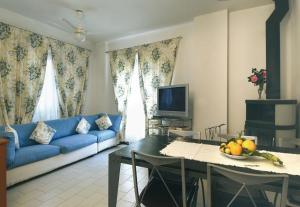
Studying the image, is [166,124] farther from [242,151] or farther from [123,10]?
[242,151]

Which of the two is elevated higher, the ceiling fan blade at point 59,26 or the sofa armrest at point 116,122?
the ceiling fan blade at point 59,26

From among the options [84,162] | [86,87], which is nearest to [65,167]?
[84,162]

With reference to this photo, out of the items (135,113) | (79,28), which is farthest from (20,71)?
(135,113)

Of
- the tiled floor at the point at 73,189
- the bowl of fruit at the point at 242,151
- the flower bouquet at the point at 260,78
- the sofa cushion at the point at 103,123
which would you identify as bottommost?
the tiled floor at the point at 73,189

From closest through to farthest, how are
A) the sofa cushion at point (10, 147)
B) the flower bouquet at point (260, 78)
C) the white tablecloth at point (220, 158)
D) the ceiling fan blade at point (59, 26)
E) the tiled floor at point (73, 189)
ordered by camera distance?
the white tablecloth at point (220, 158) < the tiled floor at point (73, 189) < the sofa cushion at point (10, 147) < the flower bouquet at point (260, 78) < the ceiling fan blade at point (59, 26)

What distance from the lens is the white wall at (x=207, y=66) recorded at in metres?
3.61

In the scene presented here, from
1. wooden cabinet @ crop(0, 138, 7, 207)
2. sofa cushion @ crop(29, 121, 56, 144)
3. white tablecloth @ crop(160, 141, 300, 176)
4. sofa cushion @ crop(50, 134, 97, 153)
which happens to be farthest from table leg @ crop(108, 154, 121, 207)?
sofa cushion @ crop(29, 121, 56, 144)

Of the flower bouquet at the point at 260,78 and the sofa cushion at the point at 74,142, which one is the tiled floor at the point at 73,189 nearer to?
the sofa cushion at the point at 74,142

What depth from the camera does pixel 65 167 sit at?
135 inches

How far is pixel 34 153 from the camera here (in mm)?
2887

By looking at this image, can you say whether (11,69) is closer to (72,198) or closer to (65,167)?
(65,167)

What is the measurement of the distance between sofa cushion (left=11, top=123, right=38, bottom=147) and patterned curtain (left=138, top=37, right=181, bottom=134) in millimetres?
2343

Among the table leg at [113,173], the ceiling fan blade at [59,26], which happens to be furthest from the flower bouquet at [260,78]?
the ceiling fan blade at [59,26]

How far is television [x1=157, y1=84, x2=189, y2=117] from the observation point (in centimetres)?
375
